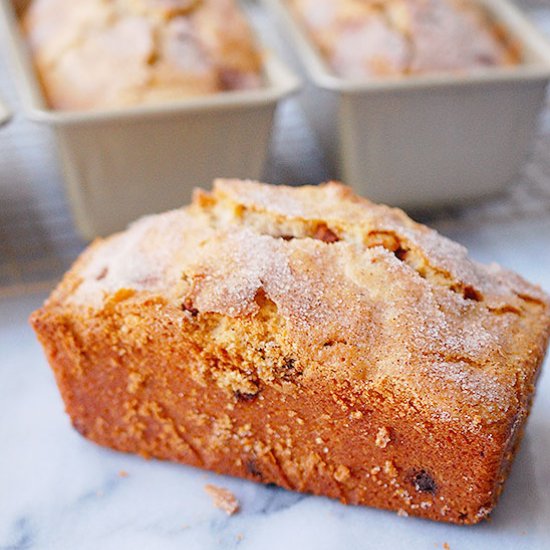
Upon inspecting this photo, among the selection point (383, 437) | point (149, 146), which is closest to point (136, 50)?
point (149, 146)

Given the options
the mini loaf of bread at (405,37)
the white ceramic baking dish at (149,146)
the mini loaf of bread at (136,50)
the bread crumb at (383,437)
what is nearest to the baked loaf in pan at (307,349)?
the bread crumb at (383,437)

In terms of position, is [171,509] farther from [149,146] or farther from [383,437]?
[149,146]

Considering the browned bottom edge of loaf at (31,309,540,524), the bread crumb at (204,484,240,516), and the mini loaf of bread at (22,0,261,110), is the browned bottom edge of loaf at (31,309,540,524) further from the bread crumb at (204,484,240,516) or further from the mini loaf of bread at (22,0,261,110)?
the mini loaf of bread at (22,0,261,110)

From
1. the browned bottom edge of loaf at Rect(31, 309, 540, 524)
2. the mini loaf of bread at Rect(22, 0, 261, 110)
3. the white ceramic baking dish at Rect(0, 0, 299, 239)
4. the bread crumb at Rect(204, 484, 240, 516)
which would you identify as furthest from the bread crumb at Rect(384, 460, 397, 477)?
the mini loaf of bread at Rect(22, 0, 261, 110)

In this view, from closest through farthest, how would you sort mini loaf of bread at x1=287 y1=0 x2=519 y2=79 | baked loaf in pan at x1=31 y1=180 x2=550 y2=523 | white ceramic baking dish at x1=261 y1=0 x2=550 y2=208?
1. baked loaf in pan at x1=31 y1=180 x2=550 y2=523
2. white ceramic baking dish at x1=261 y1=0 x2=550 y2=208
3. mini loaf of bread at x1=287 y1=0 x2=519 y2=79

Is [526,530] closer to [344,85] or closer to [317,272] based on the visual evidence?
[317,272]

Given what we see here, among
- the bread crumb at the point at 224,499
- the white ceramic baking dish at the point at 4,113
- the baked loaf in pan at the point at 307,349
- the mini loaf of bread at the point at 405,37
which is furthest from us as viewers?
the mini loaf of bread at the point at 405,37

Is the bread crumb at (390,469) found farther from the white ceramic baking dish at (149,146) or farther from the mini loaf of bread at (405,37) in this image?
the mini loaf of bread at (405,37)
